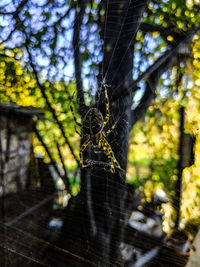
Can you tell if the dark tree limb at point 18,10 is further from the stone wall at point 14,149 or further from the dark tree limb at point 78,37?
the stone wall at point 14,149

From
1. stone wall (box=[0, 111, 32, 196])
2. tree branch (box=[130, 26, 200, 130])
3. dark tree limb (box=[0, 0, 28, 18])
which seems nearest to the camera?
tree branch (box=[130, 26, 200, 130])

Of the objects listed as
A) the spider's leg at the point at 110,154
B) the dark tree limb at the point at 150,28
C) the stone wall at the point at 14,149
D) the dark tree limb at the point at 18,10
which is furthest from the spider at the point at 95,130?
the stone wall at the point at 14,149

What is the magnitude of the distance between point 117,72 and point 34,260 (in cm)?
151

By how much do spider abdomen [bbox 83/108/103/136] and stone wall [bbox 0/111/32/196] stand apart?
117 centimetres

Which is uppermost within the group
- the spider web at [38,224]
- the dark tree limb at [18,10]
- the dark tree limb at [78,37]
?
the dark tree limb at [18,10]

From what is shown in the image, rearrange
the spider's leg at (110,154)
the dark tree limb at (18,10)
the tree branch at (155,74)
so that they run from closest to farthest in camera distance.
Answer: the tree branch at (155,74) < the spider's leg at (110,154) < the dark tree limb at (18,10)

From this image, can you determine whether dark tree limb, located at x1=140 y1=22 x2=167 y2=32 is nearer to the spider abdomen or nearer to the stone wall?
the spider abdomen

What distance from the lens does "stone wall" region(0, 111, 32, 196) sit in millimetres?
Answer: 2084

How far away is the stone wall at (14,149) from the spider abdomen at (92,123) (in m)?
1.17

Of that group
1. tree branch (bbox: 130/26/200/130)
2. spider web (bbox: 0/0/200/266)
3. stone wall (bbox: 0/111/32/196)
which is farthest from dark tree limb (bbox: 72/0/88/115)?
stone wall (bbox: 0/111/32/196)

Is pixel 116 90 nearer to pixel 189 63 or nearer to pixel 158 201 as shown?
pixel 189 63

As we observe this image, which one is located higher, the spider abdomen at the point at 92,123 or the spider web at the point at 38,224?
the spider abdomen at the point at 92,123

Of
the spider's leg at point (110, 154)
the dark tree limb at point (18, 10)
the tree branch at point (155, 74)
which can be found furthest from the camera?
the dark tree limb at point (18, 10)

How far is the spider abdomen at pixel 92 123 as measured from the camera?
4.29 feet
